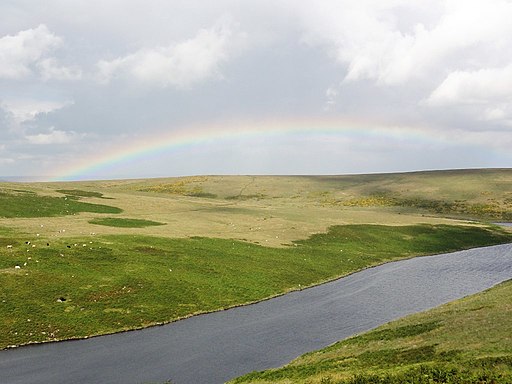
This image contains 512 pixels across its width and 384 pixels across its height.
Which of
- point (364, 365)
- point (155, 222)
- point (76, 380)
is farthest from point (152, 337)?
point (155, 222)

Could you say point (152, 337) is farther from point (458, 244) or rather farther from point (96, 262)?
point (458, 244)

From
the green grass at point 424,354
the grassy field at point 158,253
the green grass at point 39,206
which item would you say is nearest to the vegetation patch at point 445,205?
the grassy field at point 158,253

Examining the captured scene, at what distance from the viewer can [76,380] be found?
114ft

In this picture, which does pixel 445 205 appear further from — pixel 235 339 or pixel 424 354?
pixel 424 354

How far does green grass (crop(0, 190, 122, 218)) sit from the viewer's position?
91062 millimetres

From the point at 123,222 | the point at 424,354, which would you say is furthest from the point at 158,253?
the point at 424,354

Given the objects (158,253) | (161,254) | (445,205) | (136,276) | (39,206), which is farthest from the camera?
(445,205)

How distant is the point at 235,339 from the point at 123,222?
187 ft

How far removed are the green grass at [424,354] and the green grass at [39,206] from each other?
75346mm

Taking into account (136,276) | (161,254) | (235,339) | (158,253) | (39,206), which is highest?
(39,206)

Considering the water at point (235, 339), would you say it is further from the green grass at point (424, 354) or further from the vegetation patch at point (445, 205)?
the vegetation patch at point (445, 205)

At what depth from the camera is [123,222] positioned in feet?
306

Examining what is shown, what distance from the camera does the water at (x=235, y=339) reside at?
36.1 meters

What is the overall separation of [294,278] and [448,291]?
22.2m
